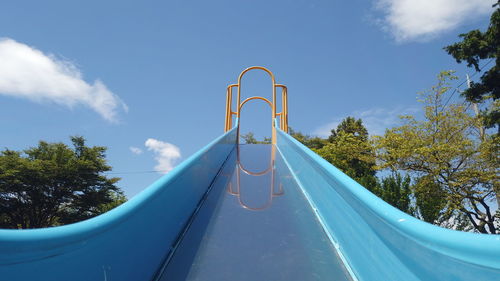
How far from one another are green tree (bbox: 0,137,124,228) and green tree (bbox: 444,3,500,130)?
20.2 metres

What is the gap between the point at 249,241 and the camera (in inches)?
90.7

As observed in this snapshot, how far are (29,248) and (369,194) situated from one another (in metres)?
1.40

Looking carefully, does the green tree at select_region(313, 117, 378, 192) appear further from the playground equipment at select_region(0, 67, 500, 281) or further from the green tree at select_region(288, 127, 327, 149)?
the playground equipment at select_region(0, 67, 500, 281)

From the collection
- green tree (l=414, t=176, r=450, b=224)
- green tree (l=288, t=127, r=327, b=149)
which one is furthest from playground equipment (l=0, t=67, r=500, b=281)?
green tree (l=288, t=127, r=327, b=149)

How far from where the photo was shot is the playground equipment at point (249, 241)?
3.29ft

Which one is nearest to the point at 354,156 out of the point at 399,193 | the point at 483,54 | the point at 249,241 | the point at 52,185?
the point at 399,193

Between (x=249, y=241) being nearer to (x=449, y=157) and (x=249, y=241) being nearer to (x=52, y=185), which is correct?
(x=449, y=157)

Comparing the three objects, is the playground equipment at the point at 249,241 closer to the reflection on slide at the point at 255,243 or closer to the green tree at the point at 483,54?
the reflection on slide at the point at 255,243

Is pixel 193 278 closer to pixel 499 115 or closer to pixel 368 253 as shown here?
pixel 368 253

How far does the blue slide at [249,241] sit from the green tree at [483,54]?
9143 mm

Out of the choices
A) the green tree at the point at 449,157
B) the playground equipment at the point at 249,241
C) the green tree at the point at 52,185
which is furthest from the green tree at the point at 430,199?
the green tree at the point at 52,185

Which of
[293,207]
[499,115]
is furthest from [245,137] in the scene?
[293,207]

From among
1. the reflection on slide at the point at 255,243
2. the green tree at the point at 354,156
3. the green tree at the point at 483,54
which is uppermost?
the green tree at the point at 483,54

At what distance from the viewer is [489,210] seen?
12.6m
